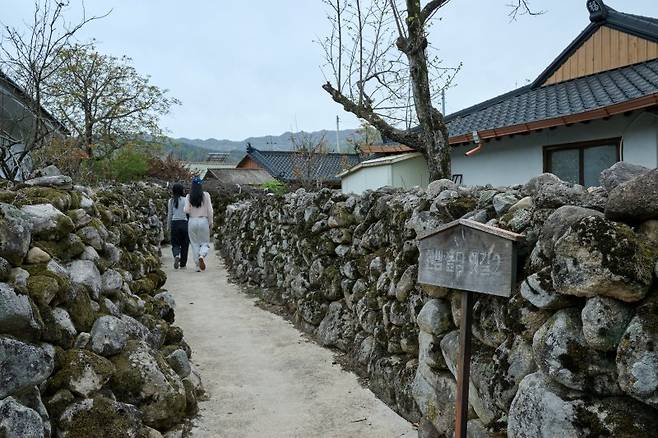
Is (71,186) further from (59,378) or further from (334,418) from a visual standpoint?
(334,418)

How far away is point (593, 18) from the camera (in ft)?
31.7

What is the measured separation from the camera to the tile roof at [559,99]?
23.2 ft

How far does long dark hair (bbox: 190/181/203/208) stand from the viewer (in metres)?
9.41

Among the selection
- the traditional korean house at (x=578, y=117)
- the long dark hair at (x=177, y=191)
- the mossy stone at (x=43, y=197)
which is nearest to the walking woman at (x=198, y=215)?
the long dark hair at (x=177, y=191)

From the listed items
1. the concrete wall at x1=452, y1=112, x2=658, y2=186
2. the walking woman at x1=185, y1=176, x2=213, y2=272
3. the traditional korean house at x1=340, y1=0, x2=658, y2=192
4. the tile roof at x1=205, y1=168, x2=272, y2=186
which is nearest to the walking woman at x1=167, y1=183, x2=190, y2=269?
the walking woman at x1=185, y1=176, x2=213, y2=272

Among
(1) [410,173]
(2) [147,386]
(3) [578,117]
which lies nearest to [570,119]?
(3) [578,117]

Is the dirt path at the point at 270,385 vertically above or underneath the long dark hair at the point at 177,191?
underneath

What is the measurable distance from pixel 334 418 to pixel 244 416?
2.35 feet

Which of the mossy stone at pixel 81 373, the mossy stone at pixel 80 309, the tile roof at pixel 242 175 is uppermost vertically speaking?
the tile roof at pixel 242 175

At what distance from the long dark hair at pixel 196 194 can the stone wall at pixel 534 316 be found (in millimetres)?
4837

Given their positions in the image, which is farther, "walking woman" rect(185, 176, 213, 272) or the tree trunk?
"walking woman" rect(185, 176, 213, 272)

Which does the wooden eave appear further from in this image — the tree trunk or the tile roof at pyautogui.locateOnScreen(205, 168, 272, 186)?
the tile roof at pyautogui.locateOnScreen(205, 168, 272, 186)

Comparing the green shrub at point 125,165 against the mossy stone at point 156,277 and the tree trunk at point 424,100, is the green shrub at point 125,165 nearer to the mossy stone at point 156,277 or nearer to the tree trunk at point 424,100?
the mossy stone at point 156,277

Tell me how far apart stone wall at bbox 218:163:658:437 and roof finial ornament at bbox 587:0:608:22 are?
274 inches
